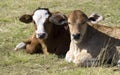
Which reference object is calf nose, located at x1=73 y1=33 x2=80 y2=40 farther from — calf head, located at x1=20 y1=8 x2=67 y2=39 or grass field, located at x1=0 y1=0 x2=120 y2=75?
calf head, located at x1=20 y1=8 x2=67 y2=39

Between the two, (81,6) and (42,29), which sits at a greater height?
(42,29)

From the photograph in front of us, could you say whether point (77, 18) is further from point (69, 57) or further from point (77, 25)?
point (69, 57)

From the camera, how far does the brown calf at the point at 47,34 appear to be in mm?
11516

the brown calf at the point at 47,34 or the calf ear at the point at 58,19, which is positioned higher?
the calf ear at the point at 58,19

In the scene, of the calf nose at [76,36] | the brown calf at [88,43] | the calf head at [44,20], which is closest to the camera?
the calf nose at [76,36]

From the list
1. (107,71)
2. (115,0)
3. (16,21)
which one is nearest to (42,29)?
(107,71)

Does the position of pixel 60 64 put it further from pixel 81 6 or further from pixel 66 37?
pixel 81 6

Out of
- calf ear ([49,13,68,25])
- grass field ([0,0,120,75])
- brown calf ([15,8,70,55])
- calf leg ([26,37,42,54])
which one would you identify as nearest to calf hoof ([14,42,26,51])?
brown calf ([15,8,70,55])

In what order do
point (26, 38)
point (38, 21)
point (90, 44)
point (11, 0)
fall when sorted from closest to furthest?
point (90, 44), point (38, 21), point (26, 38), point (11, 0)

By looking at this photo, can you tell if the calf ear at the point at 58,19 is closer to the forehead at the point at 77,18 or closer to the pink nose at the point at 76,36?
the forehead at the point at 77,18

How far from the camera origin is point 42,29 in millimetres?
11523

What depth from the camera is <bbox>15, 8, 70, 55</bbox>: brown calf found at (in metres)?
11.5

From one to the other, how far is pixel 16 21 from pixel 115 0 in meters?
4.03

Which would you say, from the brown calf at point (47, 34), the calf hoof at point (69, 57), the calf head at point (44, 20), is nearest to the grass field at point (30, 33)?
the calf hoof at point (69, 57)
